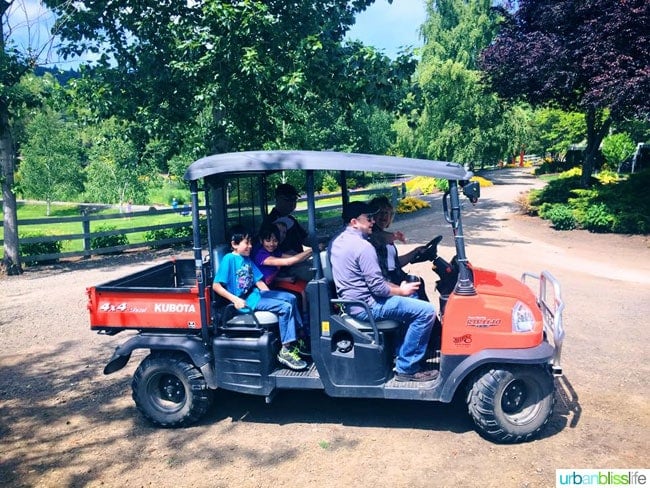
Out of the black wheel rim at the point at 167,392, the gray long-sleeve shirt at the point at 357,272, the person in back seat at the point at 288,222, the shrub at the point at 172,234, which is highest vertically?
the person in back seat at the point at 288,222

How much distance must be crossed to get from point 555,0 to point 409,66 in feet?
21.0

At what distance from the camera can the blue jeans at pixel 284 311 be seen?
15.2 feet

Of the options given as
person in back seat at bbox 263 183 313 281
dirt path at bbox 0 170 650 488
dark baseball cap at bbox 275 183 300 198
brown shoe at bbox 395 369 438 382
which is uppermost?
dark baseball cap at bbox 275 183 300 198

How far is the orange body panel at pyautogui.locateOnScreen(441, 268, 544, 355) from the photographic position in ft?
13.9

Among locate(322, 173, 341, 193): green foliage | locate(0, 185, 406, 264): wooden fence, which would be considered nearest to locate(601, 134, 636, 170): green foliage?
locate(0, 185, 406, 264): wooden fence

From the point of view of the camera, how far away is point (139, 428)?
4.86 metres

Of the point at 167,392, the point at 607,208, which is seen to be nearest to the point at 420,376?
the point at 167,392

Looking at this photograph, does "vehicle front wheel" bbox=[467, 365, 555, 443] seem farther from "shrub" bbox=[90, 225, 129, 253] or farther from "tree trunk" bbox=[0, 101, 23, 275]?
"shrub" bbox=[90, 225, 129, 253]

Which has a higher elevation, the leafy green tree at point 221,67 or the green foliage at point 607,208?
the leafy green tree at point 221,67

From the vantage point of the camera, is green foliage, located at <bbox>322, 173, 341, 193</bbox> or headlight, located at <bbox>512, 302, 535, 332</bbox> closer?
headlight, located at <bbox>512, 302, 535, 332</bbox>

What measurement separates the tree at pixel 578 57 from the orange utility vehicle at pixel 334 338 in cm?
1056

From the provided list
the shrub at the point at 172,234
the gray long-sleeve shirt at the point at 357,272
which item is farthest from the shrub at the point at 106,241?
the gray long-sleeve shirt at the point at 357,272

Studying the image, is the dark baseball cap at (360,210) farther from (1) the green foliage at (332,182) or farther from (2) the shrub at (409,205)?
(2) the shrub at (409,205)

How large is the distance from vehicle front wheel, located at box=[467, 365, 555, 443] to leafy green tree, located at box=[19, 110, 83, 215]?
30.6 meters
